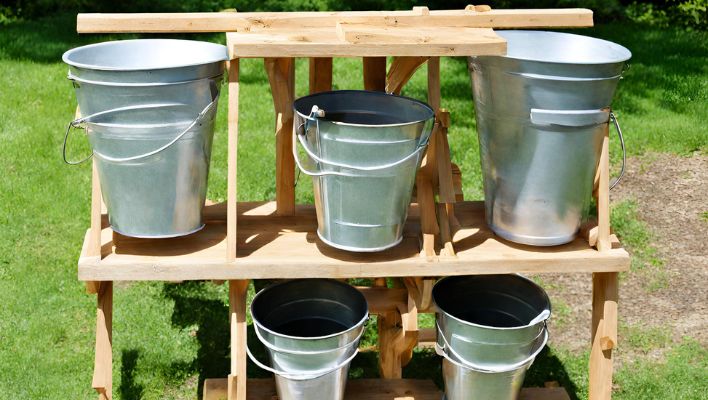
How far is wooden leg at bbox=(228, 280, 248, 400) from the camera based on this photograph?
114 inches

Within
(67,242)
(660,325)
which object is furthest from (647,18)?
(67,242)

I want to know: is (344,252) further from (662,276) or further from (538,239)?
(662,276)

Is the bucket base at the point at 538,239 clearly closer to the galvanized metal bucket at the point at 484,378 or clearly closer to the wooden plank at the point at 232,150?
the galvanized metal bucket at the point at 484,378

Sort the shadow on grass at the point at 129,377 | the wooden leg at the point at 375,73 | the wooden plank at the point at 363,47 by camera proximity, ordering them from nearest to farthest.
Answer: the wooden plank at the point at 363,47 < the wooden leg at the point at 375,73 < the shadow on grass at the point at 129,377

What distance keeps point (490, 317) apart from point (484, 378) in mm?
396

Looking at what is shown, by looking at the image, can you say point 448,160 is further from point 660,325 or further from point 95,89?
point 660,325

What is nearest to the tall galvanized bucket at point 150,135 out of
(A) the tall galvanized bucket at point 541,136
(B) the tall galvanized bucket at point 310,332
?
(B) the tall galvanized bucket at point 310,332

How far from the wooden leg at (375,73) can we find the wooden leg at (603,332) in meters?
0.98

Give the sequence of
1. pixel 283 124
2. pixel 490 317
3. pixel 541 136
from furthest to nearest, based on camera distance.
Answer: pixel 490 317, pixel 283 124, pixel 541 136

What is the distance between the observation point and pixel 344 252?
2957 millimetres

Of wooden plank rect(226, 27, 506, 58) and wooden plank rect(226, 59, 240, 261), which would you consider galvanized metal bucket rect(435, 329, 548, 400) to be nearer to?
wooden plank rect(226, 59, 240, 261)

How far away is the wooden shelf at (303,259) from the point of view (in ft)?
9.41

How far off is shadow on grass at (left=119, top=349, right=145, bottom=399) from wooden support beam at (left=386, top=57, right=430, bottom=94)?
1.43 metres

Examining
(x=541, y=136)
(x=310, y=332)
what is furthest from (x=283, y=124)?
(x=541, y=136)
